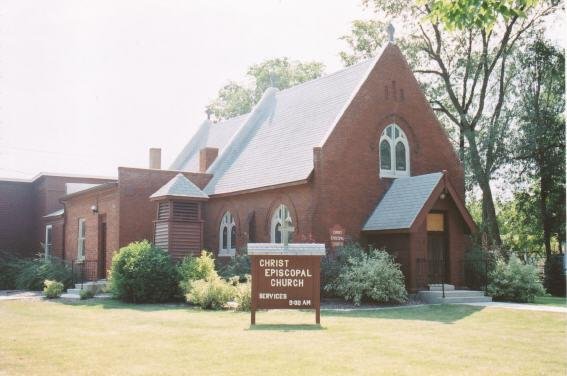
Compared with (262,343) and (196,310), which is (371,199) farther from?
(262,343)

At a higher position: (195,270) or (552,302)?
(195,270)

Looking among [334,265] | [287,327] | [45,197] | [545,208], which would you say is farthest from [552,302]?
[45,197]

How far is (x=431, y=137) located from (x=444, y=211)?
4181 millimetres

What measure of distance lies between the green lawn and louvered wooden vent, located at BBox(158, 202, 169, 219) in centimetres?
787

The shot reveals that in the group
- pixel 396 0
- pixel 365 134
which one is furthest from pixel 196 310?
pixel 396 0

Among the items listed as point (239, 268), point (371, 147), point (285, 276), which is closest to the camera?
point (285, 276)

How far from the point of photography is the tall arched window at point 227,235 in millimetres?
28547

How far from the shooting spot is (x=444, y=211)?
2384 cm

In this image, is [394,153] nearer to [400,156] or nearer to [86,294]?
[400,156]

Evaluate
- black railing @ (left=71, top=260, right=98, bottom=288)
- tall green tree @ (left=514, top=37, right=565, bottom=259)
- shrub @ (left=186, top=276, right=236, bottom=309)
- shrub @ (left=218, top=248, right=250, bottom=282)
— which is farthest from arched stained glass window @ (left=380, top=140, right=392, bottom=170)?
black railing @ (left=71, top=260, right=98, bottom=288)

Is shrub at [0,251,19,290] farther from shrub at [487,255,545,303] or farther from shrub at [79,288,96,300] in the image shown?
shrub at [487,255,545,303]

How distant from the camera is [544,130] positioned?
31391mm

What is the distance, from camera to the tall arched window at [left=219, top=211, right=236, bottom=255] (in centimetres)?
2855

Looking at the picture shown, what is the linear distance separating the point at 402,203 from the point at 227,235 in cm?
893
